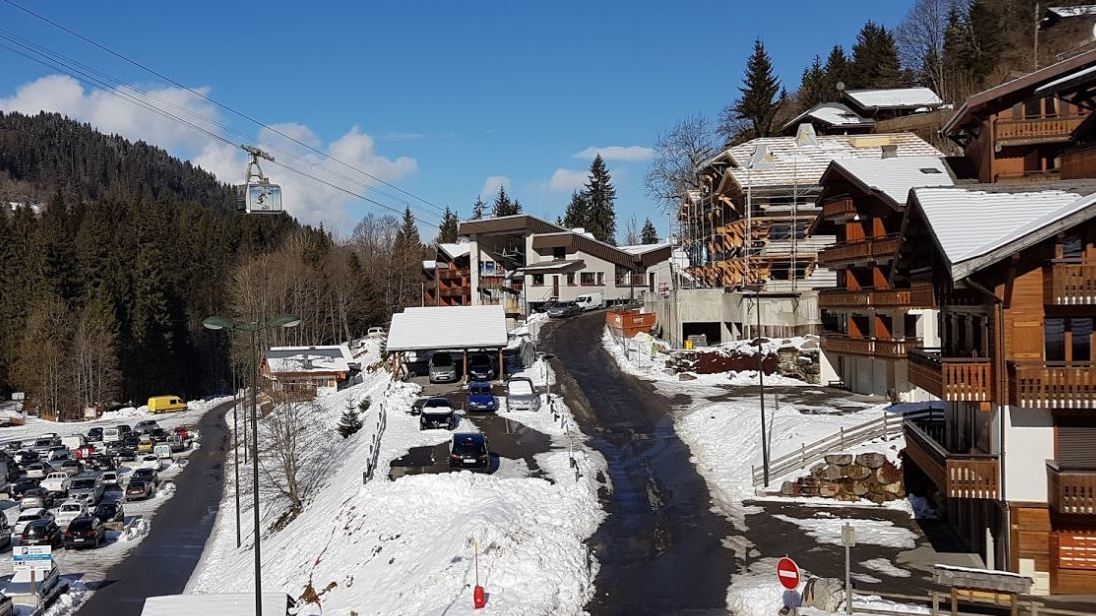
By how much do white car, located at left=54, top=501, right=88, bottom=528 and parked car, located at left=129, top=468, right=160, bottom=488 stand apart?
18.4 ft

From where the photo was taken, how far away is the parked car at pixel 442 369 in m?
54.6

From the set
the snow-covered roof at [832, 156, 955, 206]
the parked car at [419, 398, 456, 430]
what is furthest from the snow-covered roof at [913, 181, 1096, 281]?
the parked car at [419, 398, 456, 430]

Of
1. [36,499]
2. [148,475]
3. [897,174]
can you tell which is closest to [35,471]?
[36,499]

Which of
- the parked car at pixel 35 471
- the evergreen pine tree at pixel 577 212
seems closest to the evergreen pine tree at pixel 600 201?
the evergreen pine tree at pixel 577 212

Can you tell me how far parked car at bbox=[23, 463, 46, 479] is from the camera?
198 ft

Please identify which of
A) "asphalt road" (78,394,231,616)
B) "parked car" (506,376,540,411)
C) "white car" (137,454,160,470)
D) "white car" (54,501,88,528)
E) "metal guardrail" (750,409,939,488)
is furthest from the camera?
"white car" (137,454,160,470)

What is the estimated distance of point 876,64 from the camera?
99562 millimetres

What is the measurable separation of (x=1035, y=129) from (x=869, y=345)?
12424 millimetres

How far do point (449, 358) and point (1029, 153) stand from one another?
34871 mm

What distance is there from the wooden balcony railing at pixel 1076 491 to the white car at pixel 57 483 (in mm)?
57216

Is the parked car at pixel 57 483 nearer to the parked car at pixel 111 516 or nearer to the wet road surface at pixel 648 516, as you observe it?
the parked car at pixel 111 516

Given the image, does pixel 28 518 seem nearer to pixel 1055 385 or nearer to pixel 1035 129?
pixel 1055 385

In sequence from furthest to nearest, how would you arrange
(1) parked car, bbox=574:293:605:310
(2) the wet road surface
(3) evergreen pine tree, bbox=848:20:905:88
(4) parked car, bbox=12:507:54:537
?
(3) evergreen pine tree, bbox=848:20:905:88 → (1) parked car, bbox=574:293:605:310 → (4) parked car, bbox=12:507:54:537 → (2) the wet road surface

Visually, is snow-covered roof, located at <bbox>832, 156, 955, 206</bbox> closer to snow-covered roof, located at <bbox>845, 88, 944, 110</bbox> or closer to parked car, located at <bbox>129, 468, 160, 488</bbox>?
snow-covered roof, located at <bbox>845, 88, 944, 110</bbox>
